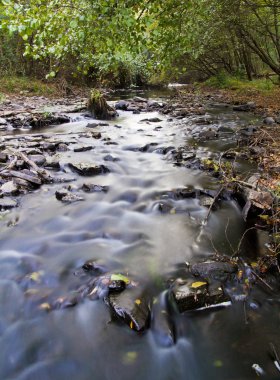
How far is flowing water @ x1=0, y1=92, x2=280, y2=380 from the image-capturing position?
2.80 m

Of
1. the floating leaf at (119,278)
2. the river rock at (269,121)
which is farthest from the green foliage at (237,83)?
the floating leaf at (119,278)

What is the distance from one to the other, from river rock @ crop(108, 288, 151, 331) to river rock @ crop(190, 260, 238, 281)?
2.41 feet

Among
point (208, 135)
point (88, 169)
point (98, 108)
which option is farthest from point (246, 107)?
point (88, 169)

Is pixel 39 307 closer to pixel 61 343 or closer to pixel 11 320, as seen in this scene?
pixel 11 320

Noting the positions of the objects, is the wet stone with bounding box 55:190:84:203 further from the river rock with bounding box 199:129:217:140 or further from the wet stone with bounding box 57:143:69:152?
the river rock with bounding box 199:129:217:140

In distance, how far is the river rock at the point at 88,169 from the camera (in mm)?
7074

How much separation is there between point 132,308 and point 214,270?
3.52ft

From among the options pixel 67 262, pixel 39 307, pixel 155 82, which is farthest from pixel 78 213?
pixel 155 82

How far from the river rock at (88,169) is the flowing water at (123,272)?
191 millimetres

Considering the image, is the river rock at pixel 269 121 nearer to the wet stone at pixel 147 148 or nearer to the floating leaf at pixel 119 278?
the wet stone at pixel 147 148

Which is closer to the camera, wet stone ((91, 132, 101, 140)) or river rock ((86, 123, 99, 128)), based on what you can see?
wet stone ((91, 132, 101, 140))

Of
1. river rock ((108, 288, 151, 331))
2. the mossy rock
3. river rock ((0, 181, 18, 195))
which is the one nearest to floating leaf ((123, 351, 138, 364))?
river rock ((108, 288, 151, 331))

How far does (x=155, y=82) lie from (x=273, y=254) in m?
29.7

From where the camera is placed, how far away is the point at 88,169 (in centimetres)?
711
